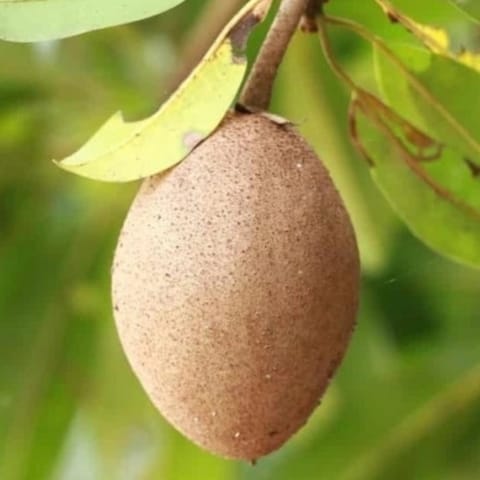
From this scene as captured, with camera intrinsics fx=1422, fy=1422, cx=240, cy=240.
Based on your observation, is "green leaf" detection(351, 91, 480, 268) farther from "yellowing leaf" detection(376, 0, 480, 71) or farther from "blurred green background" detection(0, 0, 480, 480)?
"blurred green background" detection(0, 0, 480, 480)

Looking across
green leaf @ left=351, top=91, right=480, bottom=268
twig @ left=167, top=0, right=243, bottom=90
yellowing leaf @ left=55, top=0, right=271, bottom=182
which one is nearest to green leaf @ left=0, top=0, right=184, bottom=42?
yellowing leaf @ left=55, top=0, right=271, bottom=182

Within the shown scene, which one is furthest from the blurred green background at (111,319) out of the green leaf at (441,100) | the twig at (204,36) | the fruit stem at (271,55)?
the fruit stem at (271,55)

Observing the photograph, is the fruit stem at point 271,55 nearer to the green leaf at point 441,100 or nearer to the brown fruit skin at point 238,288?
the brown fruit skin at point 238,288

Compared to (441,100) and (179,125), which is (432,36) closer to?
(441,100)

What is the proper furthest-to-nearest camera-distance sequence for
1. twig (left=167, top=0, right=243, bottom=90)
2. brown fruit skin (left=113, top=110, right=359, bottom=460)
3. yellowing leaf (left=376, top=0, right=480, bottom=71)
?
twig (left=167, top=0, right=243, bottom=90) < yellowing leaf (left=376, top=0, right=480, bottom=71) < brown fruit skin (left=113, top=110, right=359, bottom=460)

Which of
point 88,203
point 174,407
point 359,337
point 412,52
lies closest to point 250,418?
point 174,407
